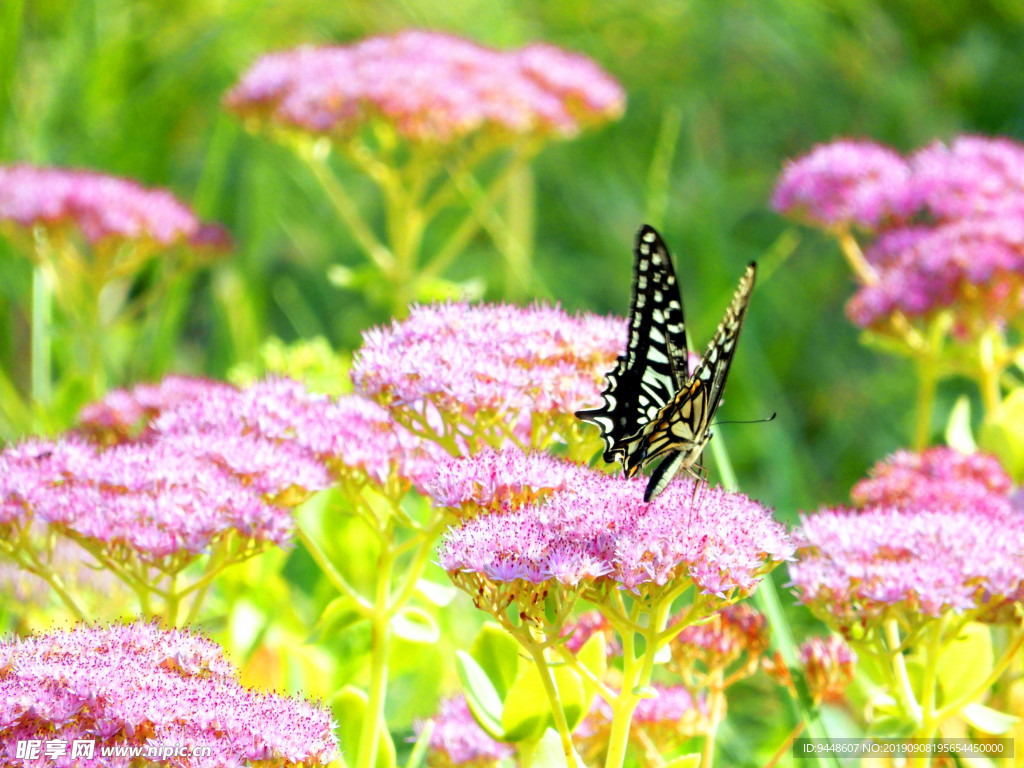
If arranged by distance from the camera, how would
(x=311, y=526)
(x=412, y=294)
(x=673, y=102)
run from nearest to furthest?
(x=311, y=526) → (x=412, y=294) → (x=673, y=102)

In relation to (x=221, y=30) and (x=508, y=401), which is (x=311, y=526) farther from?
(x=221, y=30)

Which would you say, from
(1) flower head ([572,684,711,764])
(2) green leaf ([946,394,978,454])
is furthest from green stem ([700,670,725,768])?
(2) green leaf ([946,394,978,454])

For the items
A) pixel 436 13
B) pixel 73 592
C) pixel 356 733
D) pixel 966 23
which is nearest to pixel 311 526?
pixel 73 592

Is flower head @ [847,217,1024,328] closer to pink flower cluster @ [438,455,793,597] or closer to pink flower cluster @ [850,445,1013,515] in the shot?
pink flower cluster @ [850,445,1013,515]

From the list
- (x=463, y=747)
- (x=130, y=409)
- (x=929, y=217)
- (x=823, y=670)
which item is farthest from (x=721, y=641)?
(x=929, y=217)

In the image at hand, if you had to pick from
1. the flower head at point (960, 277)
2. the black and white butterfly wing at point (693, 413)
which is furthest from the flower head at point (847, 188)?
the black and white butterfly wing at point (693, 413)

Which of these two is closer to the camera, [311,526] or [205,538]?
[205,538]

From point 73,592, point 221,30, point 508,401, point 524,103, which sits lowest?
point 73,592
